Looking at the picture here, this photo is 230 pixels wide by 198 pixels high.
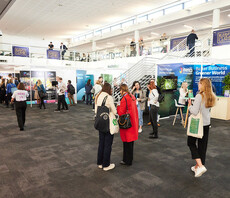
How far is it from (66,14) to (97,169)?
1576cm

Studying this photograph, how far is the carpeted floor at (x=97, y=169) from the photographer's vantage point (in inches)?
106

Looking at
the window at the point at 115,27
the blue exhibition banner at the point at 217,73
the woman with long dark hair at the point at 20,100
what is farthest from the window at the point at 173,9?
the woman with long dark hair at the point at 20,100

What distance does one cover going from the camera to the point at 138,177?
10.2ft

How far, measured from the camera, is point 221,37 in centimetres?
866

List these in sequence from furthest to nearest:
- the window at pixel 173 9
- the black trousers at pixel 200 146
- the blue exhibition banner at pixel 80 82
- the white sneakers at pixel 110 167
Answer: the window at pixel 173 9
the blue exhibition banner at pixel 80 82
the white sneakers at pixel 110 167
the black trousers at pixel 200 146

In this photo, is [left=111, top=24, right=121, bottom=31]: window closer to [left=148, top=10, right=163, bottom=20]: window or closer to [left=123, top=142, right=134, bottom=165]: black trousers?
[left=148, top=10, right=163, bottom=20]: window

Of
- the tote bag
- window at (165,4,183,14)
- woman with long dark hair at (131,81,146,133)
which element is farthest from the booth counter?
window at (165,4,183,14)

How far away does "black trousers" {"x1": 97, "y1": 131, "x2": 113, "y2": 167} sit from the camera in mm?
3201

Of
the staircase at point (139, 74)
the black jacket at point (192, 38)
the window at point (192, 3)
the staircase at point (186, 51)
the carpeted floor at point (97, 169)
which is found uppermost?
the window at point (192, 3)

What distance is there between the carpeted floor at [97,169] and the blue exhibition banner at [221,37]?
4.91 m

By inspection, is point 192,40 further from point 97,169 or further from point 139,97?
point 97,169

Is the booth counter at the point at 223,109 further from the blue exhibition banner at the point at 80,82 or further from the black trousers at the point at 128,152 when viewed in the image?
the blue exhibition banner at the point at 80,82

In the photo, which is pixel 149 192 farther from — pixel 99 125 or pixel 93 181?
pixel 99 125

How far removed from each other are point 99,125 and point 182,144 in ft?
8.55
